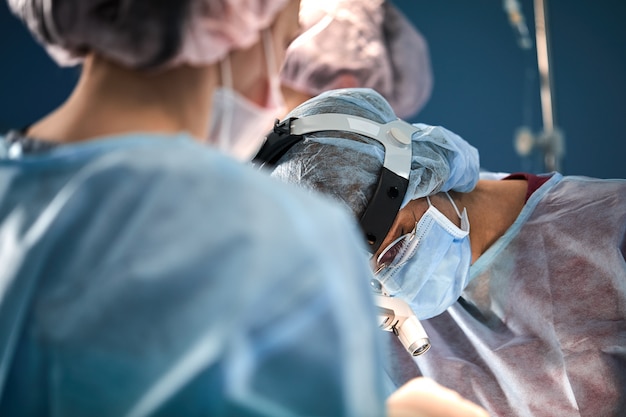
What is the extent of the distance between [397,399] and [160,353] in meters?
0.37

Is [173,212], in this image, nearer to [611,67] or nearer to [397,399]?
[397,399]

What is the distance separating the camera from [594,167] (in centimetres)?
294

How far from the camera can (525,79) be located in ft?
9.99

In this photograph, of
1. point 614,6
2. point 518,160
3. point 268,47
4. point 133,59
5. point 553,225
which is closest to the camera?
point 133,59

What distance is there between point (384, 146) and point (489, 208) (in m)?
0.41

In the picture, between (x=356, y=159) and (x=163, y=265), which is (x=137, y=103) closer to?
(x=163, y=265)

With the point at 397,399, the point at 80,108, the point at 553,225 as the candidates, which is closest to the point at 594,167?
the point at 553,225

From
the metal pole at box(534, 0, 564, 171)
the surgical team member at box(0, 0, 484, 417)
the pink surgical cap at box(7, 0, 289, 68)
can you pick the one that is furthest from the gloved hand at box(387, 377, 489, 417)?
the metal pole at box(534, 0, 564, 171)

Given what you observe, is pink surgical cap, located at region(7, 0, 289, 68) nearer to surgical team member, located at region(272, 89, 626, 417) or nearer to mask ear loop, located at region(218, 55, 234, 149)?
mask ear loop, located at region(218, 55, 234, 149)

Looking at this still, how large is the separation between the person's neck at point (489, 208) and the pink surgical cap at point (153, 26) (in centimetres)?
109

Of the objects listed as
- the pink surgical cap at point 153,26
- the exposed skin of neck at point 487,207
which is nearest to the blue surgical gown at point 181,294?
the pink surgical cap at point 153,26

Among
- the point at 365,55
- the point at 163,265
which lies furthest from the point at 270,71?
the point at 365,55

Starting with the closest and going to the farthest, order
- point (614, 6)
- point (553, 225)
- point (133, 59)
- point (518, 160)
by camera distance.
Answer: point (133, 59), point (553, 225), point (614, 6), point (518, 160)

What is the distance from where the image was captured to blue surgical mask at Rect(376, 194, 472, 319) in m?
1.71
